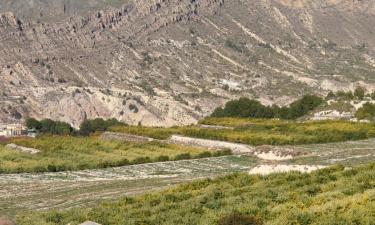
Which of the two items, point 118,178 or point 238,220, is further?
point 118,178

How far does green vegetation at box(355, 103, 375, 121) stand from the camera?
10024 centimetres

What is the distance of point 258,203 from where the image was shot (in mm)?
26234

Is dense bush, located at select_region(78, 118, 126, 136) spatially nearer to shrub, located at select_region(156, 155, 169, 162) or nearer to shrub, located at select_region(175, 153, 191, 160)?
shrub, located at select_region(175, 153, 191, 160)

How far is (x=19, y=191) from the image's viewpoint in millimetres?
48281

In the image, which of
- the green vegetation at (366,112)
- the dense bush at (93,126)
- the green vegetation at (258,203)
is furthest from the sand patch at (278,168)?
the dense bush at (93,126)

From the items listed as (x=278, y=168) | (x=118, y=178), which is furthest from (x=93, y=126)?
(x=278, y=168)

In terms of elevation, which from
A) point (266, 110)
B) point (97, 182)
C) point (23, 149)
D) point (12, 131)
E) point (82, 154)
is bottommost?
point (97, 182)

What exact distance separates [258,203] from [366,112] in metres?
79.9

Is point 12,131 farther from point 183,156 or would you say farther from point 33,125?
point 183,156

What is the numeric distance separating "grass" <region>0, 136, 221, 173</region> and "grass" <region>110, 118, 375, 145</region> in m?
7.07

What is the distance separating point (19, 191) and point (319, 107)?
7934 centimetres

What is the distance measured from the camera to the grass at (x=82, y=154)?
64750mm

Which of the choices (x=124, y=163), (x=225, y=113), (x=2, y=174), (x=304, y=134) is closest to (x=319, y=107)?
(x=225, y=113)

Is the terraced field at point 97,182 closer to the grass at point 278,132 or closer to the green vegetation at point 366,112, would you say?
the grass at point 278,132
